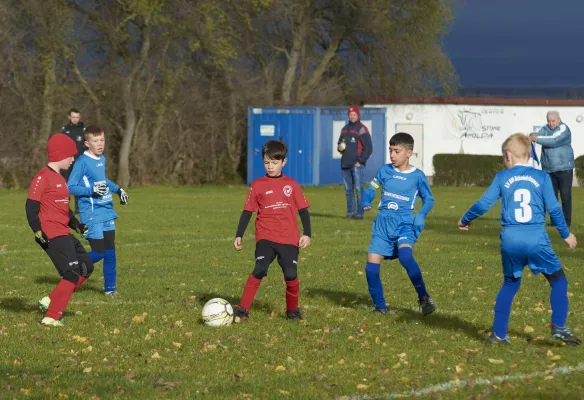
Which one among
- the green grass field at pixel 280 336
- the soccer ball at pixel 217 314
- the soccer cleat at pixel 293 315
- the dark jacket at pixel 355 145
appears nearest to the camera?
the green grass field at pixel 280 336

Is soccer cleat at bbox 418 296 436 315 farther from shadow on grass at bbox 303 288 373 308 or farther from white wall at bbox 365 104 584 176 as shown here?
white wall at bbox 365 104 584 176

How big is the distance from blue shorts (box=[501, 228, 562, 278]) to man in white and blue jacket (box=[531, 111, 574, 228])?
948 centimetres

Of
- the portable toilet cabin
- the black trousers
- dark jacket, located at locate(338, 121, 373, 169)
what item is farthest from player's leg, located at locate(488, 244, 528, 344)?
the portable toilet cabin

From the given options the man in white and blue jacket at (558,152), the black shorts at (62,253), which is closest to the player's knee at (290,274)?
the black shorts at (62,253)

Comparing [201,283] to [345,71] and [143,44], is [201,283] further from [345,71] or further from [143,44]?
[345,71]

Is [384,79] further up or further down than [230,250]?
further up

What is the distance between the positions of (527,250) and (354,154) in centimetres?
1247

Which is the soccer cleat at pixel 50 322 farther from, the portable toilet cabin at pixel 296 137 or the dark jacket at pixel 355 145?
the portable toilet cabin at pixel 296 137

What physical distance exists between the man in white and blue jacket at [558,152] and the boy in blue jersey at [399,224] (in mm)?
A: 8105

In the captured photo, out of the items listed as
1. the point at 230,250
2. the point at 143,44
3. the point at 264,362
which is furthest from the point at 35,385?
the point at 143,44

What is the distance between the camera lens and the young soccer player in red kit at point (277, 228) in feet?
30.4

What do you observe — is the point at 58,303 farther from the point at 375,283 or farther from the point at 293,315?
the point at 375,283

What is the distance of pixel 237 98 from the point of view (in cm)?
3753

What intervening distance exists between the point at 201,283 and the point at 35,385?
4.98 meters
